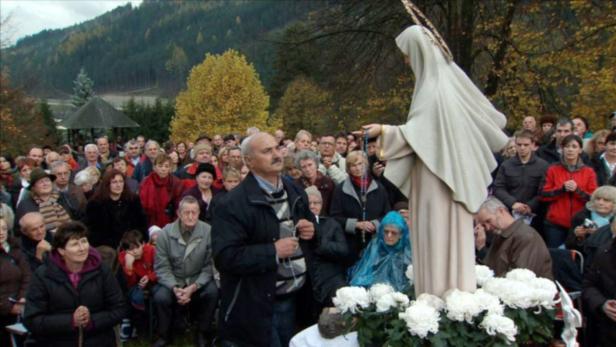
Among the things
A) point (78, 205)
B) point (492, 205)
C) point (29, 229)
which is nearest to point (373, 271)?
point (492, 205)

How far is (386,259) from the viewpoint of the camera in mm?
5621

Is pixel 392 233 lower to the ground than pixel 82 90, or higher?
lower

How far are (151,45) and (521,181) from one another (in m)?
121

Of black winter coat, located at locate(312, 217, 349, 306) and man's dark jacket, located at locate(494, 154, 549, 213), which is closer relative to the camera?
black winter coat, located at locate(312, 217, 349, 306)

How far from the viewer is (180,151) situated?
12977mm

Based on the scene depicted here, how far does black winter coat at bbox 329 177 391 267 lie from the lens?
6.18 meters

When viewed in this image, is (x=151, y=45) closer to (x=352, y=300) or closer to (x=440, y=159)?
(x=352, y=300)

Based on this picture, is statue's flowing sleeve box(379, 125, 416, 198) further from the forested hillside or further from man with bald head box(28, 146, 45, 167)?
the forested hillside

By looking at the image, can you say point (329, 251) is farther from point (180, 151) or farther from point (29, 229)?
point (180, 151)

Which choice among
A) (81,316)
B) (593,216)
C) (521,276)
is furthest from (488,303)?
(593,216)

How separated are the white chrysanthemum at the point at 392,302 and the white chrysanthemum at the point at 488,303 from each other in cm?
36

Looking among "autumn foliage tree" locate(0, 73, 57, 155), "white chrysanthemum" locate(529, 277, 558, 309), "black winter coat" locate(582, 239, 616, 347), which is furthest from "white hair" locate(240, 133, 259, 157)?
"autumn foliage tree" locate(0, 73, 57, 155)

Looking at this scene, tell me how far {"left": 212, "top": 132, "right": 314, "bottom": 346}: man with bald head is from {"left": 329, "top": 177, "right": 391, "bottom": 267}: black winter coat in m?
2.20

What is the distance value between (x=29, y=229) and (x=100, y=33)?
135 metres
